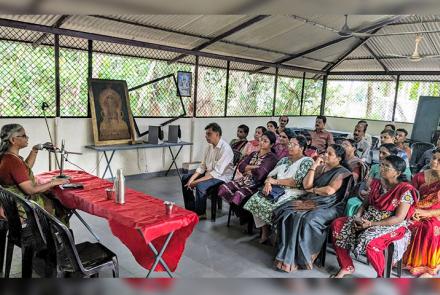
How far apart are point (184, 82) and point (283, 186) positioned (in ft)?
11.8

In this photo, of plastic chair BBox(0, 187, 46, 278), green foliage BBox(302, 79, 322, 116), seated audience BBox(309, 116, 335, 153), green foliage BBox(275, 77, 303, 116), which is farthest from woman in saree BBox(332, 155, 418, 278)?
green foliage BBox(302, 79, 322, 116)

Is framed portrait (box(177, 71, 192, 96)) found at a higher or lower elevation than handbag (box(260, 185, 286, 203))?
higher

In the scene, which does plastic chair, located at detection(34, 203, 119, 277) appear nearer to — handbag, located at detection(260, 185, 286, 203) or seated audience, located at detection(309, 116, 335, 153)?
handbag, located at detection(260, 185, 286, 203)

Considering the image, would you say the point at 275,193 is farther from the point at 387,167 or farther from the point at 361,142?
the point at 361,142

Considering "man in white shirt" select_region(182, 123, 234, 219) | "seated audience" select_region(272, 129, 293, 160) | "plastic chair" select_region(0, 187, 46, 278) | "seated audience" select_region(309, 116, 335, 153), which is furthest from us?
"seated audience" select_region(309, 116, 335, 153)

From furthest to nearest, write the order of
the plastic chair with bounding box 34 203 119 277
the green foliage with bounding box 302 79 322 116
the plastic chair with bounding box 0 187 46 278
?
1. the green foliage with bounding box 302 79 322 116
2. the plastic chair with bounding box 0 187 46 278
3. the plastic chair with bounding box 34 203 119 277

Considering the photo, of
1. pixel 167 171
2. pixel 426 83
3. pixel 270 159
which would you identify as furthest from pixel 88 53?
pixel 426 83

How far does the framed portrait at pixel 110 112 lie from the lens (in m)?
5.18

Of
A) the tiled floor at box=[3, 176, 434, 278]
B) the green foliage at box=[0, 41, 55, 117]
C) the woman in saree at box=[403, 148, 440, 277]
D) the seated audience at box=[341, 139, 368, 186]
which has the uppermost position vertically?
the green foliage at box=[0, 41, 55, 117]

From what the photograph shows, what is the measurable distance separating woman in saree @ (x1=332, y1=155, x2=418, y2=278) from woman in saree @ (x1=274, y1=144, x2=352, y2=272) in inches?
6.4

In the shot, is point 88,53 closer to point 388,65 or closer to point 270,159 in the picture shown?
point 270,159

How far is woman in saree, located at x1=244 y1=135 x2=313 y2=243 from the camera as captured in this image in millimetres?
3395
